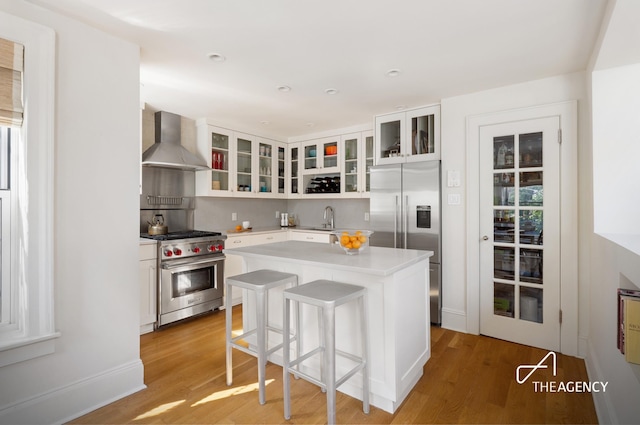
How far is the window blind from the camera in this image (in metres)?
1.71

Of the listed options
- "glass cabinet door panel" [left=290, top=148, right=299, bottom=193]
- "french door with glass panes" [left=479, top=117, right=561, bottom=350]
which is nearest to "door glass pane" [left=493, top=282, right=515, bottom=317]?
"french door with glass panes" [left=479, top=117, right=561, bottom=350]

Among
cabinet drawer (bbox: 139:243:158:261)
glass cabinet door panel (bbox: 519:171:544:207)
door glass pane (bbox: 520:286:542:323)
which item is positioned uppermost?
glass cabinet door panel (bbox: 519:171:544:207)

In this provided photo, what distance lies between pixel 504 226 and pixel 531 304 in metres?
0.73

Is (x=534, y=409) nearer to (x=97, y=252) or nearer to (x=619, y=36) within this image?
(x=619, y=36)

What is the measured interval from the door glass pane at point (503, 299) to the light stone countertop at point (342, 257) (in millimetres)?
1231

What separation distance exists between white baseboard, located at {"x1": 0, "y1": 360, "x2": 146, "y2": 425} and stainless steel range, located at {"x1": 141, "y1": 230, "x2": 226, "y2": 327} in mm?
1161

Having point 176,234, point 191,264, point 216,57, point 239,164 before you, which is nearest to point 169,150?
point 176,234

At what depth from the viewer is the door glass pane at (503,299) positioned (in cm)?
306

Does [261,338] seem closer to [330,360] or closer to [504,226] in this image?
[330,360]

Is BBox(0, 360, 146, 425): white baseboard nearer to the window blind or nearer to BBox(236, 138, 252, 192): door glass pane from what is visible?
the window blind

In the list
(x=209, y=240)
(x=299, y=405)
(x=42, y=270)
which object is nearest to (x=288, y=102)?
(x=209, y=240)

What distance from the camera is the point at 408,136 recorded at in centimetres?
372

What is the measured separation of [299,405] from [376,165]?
2704 millimetres

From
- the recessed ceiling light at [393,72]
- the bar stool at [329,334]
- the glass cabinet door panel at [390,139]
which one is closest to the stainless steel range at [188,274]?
the bar stool at [329,334]
